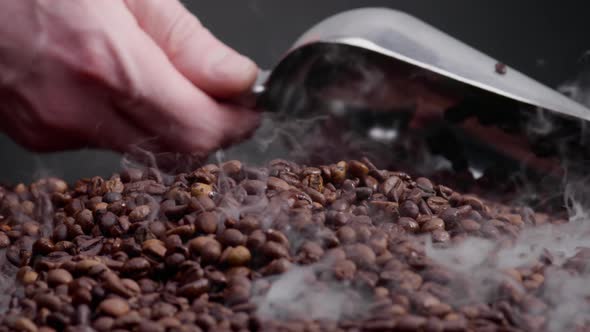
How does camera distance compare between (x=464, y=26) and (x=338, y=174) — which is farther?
(x=464, y=26)

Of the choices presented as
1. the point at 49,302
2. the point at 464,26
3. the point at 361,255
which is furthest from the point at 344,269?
the point at 464,26

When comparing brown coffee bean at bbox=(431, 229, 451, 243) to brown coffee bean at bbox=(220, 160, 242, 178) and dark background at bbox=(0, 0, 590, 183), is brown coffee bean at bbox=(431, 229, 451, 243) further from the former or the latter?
dark background at bbox=(0, 0, 590, 183)

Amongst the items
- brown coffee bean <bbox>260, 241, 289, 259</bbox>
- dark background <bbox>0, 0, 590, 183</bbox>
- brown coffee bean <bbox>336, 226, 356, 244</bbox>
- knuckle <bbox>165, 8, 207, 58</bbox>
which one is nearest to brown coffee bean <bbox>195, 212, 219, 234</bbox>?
brown coffee bean <bbox>260, 241, 289, 259</bbox>

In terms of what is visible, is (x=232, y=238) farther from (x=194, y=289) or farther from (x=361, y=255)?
(x=361, y=255)

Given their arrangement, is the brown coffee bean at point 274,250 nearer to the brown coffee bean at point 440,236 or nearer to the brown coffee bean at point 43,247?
the brown coffee bean at point 440,236

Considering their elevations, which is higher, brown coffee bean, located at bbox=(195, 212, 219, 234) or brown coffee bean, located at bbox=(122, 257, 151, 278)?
brown coffee bean, located at bbox=(195, 212, 219, 234)
